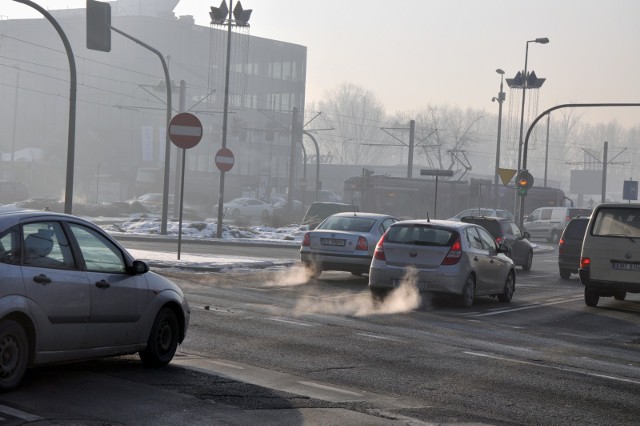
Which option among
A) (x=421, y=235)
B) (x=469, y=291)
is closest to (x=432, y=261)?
(x=421, y=235)

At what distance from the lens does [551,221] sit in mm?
57594

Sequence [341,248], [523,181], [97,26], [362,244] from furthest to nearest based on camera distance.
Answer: [523,181] < [97,26] < [341,248] < [362,244]

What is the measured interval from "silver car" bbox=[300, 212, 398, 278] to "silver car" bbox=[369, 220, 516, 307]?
3.47 m

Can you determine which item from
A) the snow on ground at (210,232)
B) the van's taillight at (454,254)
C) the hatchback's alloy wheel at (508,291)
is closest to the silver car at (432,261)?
the van's taillight at (454,254)

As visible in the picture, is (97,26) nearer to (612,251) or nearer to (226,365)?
(612,251)

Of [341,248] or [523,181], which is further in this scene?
[523,181]

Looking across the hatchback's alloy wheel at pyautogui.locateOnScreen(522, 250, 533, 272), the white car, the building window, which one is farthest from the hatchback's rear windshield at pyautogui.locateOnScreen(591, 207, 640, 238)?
A: the building window

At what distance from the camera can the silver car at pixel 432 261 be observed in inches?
697

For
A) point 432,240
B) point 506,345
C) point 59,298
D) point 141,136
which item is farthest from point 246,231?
point 141,136

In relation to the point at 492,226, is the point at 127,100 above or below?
above

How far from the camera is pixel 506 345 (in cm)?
1288

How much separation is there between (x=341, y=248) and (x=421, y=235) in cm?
420

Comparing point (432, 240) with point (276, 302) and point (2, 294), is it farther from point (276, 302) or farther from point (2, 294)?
point (2, 294)

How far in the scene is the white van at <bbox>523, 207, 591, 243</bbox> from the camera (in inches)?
2223
